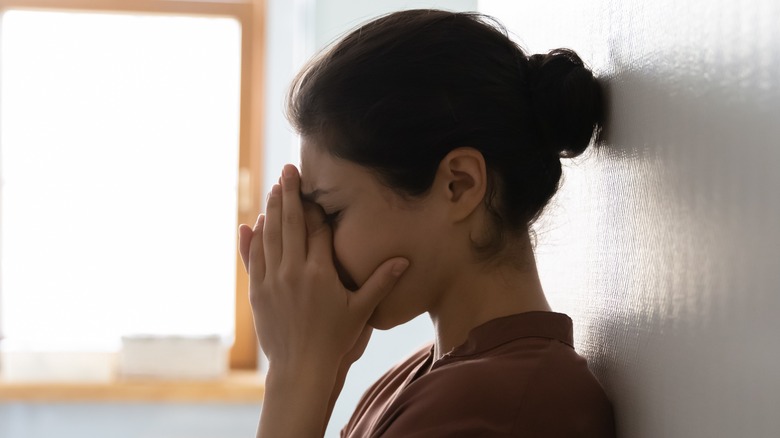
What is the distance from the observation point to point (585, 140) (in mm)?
804

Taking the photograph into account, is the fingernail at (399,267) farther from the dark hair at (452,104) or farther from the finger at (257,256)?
the finger at (257,256)

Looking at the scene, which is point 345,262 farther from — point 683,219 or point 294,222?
point 683,219

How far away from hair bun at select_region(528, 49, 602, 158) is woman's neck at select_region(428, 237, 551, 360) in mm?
111

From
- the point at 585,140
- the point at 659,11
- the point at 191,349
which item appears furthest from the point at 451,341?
the point at 191,349

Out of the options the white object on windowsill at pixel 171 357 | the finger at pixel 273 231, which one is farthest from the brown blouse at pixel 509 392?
the white object on windowsill at pixel 171 357

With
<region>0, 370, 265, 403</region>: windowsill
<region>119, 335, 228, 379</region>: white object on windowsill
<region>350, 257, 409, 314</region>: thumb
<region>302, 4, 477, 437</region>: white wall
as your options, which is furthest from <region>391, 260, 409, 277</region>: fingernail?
<region>119, 335, 228, 379</region>: white object on windowsill

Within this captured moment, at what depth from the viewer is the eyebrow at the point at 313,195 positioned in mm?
842

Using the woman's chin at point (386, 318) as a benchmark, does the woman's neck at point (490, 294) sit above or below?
above

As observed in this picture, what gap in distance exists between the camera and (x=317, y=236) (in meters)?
0.87

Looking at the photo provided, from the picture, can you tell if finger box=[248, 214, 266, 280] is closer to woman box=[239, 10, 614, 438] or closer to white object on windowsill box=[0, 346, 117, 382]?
woman box=[239, 10, 614, 438]

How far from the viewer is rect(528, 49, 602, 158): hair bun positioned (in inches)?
30.5

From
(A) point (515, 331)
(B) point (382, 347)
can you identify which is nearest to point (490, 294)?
(A) point (515, 331)

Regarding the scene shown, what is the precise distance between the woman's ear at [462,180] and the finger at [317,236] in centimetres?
14

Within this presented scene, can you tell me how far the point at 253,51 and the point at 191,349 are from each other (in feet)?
3.38
